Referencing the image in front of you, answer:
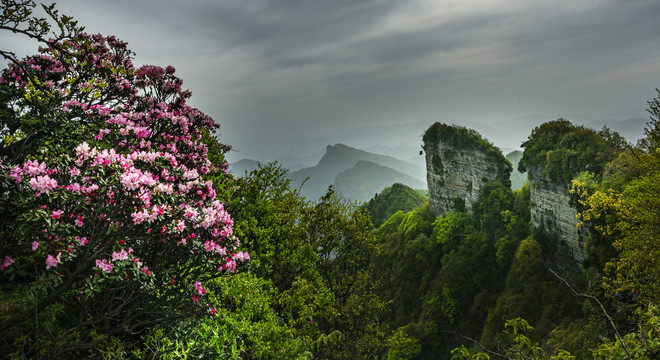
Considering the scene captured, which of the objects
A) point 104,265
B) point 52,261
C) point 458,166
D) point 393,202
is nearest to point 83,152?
point 52,261

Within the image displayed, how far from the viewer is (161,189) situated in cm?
596

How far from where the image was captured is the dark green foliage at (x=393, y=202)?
94.1 m

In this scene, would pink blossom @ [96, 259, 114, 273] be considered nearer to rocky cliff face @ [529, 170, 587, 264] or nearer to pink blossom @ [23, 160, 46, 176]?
pink blossom @ [23, 160, 46, 176]

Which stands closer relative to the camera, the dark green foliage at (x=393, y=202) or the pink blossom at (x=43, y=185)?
the pink blossom at (x=43, y=185)

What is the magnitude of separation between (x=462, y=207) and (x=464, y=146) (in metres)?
10.6

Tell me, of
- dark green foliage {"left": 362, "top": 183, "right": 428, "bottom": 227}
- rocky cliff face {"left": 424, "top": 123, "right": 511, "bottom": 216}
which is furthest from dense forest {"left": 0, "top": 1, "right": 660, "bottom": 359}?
dark green foliage {"left": 362, "top": 183, "right": 428, "bottom": 227}

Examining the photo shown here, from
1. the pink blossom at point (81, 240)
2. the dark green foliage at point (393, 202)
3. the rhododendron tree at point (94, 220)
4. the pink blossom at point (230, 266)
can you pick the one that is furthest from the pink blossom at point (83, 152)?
the dark green foliage at point (393, 202)

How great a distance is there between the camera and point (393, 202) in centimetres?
9738

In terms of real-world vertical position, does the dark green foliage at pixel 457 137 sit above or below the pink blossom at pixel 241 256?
above

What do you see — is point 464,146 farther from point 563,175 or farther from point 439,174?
point 563,175

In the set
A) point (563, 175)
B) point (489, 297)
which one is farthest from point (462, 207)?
point (563, 175)

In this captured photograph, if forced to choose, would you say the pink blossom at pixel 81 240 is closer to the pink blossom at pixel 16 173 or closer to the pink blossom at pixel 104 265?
the pink blossom at pixel 104 265

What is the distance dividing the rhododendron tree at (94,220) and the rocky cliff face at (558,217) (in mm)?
40263

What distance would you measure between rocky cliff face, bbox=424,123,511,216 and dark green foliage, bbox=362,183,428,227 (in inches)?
1155
